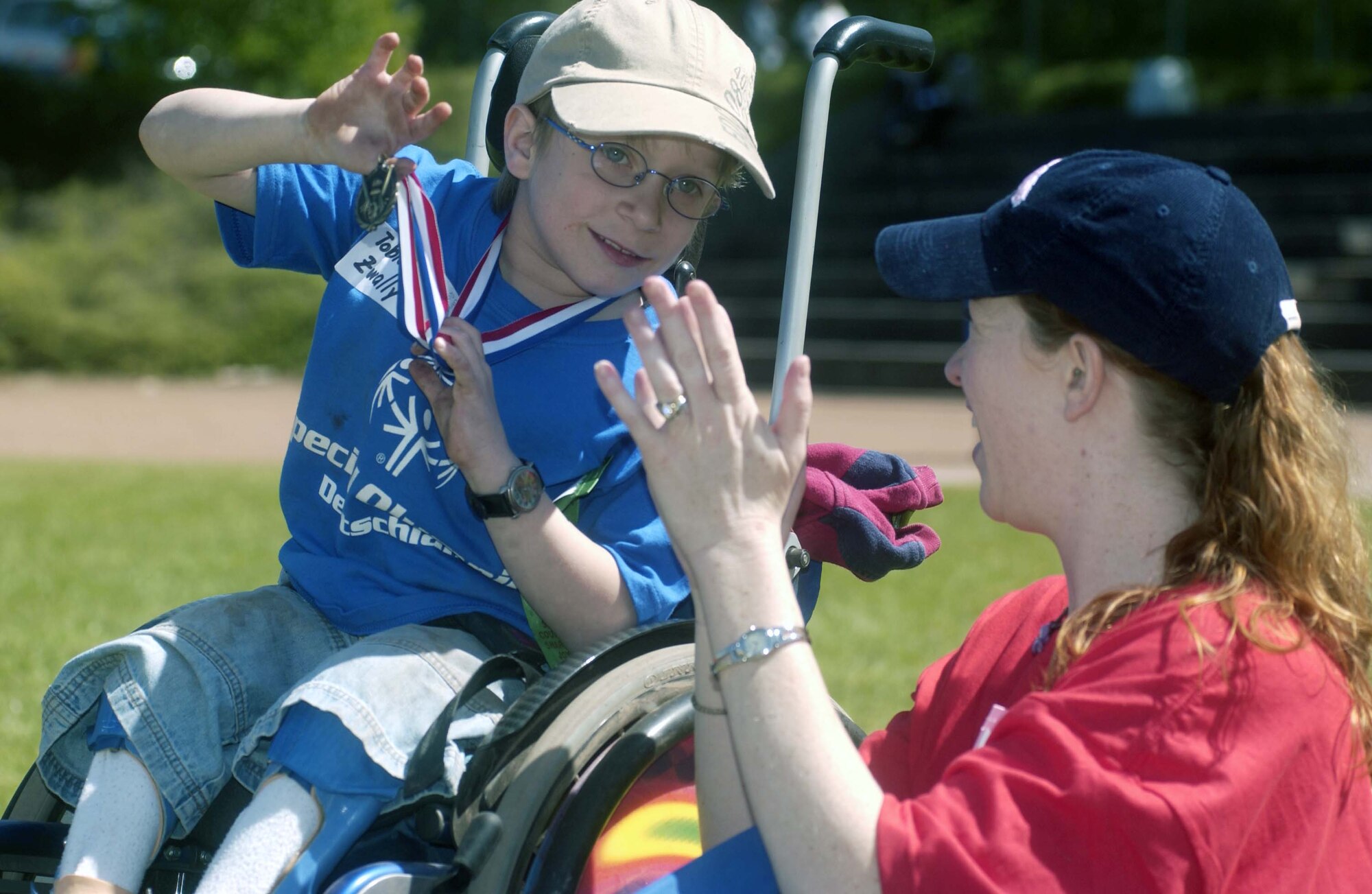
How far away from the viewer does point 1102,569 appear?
5.71ft

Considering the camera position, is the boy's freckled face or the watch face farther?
the boy's freckled face

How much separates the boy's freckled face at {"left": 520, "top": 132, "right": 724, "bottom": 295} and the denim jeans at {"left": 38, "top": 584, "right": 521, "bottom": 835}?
1.86 ft

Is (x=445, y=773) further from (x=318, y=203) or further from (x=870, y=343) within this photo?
(x=870, y=343)

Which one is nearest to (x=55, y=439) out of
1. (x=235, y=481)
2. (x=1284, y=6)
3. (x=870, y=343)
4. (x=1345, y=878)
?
(x=235, y=481)

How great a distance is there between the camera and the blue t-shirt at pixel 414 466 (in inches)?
87.0

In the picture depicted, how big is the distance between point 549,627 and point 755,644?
65 centimetres

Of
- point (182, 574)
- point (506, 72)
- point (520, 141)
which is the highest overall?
point (506, 72)

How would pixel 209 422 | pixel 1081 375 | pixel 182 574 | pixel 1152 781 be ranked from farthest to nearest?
pixel 209 422 < pixel 182 574 < pixel 1081 375 < pixel 1152 781

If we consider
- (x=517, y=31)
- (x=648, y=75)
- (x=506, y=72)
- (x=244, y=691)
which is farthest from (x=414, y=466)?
(x=517, y=31)

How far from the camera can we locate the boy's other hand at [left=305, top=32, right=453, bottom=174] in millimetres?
2273

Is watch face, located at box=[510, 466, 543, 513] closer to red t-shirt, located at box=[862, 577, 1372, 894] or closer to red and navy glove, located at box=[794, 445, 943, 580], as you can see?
red and navy glove, located at box=[794, 445, 943, 580]

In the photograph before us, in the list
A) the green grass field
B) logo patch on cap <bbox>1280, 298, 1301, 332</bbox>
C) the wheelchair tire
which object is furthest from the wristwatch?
the green grass field

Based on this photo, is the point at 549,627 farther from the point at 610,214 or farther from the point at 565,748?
the point at 610,214

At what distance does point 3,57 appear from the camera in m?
19.7
